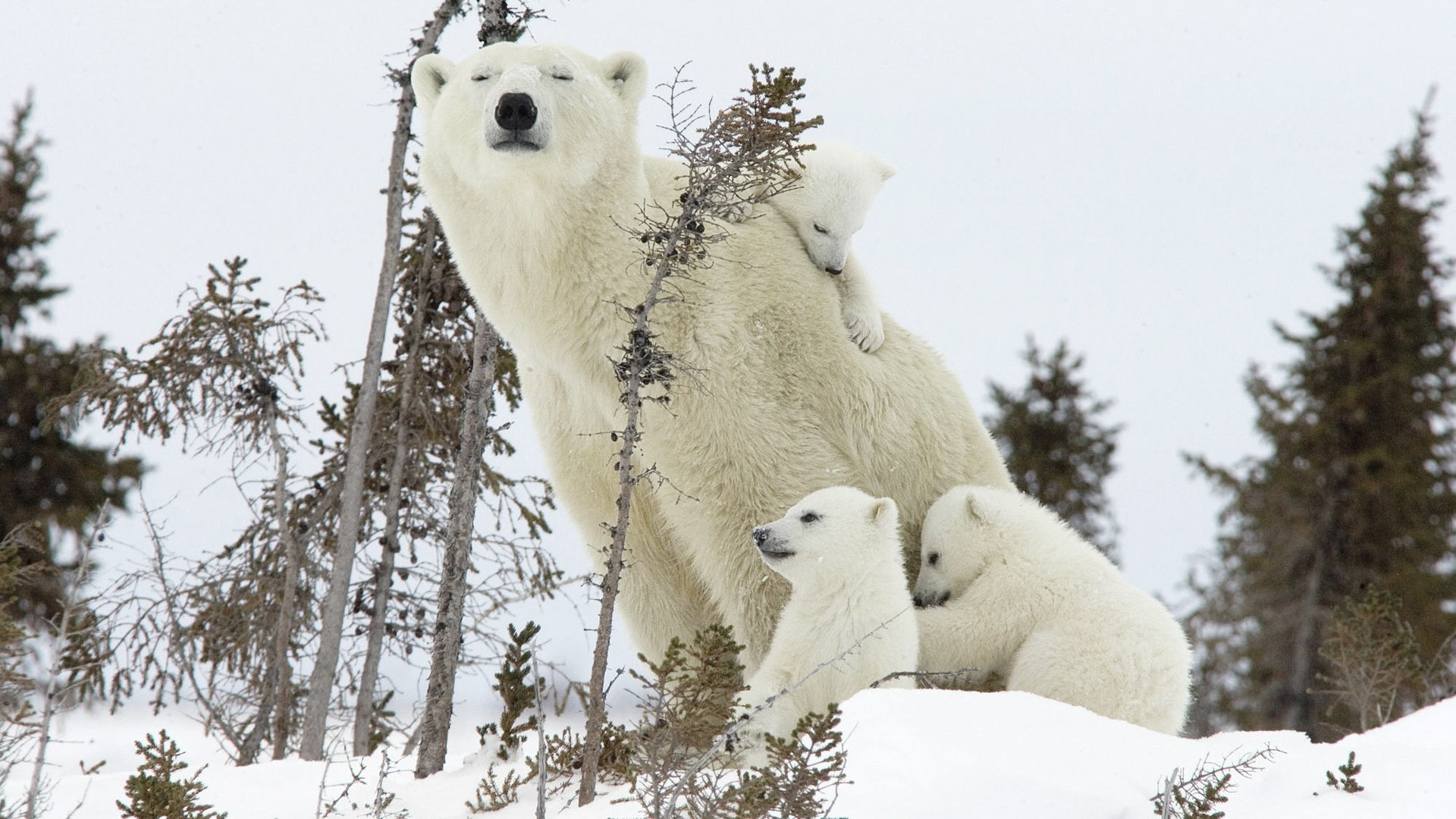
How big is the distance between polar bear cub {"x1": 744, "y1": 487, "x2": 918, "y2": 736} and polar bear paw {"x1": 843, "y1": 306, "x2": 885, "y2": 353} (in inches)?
38.4

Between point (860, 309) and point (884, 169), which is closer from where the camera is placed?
point (860, 309)

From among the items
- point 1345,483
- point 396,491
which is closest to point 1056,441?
point 1345,483

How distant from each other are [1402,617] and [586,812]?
13816 mm

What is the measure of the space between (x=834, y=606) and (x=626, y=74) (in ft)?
7.86

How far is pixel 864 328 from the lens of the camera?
18.1 ft

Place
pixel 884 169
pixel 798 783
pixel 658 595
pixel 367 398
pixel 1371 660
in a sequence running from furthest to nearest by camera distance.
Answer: pixel 1371 660, pixel 367 398, pixel 884 169, pixel 658 595, pixel 798 783

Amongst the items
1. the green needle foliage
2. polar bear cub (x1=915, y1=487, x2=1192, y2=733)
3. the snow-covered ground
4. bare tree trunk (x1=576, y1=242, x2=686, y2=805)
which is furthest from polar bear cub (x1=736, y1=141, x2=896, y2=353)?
the green needle foliage

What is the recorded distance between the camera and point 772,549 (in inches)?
184

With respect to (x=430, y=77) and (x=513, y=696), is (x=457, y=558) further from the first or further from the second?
(x=430, y=77)

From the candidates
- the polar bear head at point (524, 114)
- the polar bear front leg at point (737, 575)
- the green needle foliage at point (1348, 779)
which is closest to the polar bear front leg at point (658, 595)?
the polar bear front leg at point (737, 575)

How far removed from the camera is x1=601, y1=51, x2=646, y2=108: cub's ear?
522cm

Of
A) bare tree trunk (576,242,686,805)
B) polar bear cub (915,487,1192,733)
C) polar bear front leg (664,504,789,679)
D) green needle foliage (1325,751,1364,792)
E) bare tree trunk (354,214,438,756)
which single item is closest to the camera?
green needle foliage (1325,751,1364,792)

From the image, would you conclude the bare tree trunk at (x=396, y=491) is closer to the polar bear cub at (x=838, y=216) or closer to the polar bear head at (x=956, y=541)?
the polar bear cub at (x=838, y=216)

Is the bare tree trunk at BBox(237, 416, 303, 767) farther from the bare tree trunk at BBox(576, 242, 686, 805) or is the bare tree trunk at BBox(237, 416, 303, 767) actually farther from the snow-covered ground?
the bare tree trunk at BBox(576, 242, 686, 805)
